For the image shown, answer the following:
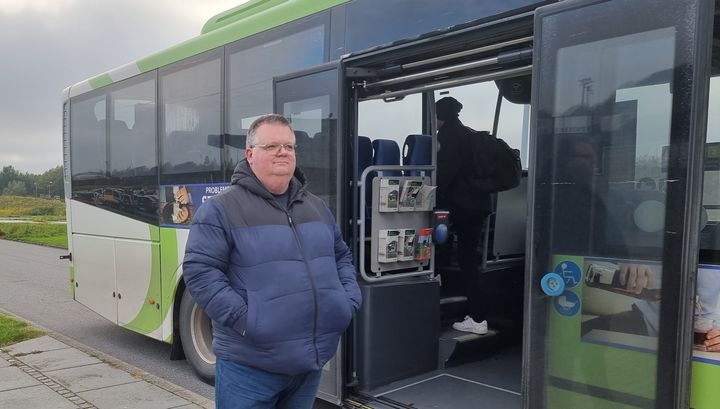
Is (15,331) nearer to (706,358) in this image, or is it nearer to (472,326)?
(472,326)

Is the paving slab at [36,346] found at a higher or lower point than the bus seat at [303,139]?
lower

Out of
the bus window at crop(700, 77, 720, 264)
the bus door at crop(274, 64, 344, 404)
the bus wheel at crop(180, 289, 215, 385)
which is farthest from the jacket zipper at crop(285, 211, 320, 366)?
the bus wheel at crop(180, 289, 215, 385)

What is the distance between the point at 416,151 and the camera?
469cm

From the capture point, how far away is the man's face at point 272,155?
8.11 ft

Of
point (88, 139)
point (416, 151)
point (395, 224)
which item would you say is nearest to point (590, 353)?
point (395, 224)

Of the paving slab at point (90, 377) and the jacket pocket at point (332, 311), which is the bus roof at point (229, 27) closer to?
the jacket pocket at point (332, 311)

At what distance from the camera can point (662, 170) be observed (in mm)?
2471

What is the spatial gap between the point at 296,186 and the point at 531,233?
1142 millimetres

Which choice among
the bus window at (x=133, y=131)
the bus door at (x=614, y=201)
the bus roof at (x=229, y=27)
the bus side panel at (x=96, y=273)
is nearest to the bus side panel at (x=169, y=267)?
the bus window at (x=133, y=131)

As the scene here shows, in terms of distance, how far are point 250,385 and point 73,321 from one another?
7190mm

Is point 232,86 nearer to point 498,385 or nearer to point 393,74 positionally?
point 393,74

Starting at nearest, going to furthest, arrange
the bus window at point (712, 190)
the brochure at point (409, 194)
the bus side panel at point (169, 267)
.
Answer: the bus window at point (712, 190) < the brochure at point (409, 194) < the bus side panel at point (169, 267)

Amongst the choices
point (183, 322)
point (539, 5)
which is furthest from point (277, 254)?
point (183, 322)

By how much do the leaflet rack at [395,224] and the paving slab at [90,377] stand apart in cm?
261
